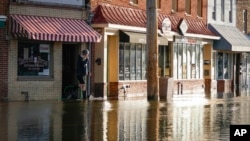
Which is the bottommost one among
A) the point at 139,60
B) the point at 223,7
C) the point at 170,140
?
the point at 170,140

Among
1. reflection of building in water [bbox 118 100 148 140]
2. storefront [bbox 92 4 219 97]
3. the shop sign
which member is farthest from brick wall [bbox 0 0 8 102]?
the shop sign

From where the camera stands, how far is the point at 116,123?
15766mm

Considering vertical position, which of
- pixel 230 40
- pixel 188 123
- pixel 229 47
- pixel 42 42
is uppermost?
pixel 230 40

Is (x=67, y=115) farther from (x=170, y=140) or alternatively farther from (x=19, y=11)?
(x=19, y=11)

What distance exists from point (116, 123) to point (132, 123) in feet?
1.41

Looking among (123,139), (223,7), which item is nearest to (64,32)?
(123,139)

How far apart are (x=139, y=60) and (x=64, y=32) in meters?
7.22

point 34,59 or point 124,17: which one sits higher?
point 124,17

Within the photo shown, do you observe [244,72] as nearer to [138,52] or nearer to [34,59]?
[138,52]

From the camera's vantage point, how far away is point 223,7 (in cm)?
4228

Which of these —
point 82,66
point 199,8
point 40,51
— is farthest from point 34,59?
point 199,8

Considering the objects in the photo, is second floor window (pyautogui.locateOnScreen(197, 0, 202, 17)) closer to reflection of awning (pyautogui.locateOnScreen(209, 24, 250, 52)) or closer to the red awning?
reflection of awning (pyautogui.locateOnScreen(209, 24, 250, 52))

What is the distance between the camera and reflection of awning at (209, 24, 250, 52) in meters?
39.7

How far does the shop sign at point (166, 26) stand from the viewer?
106 ft
